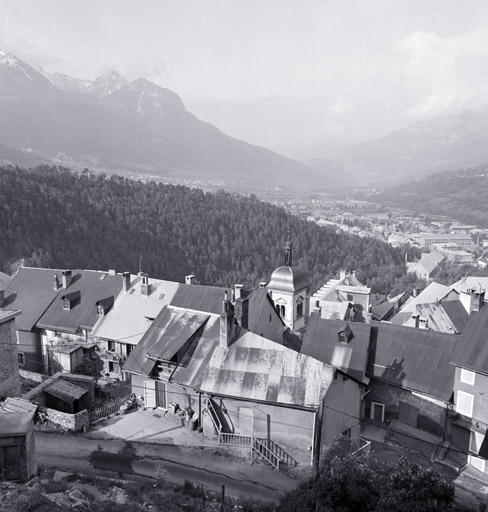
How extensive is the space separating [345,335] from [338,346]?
94 cm

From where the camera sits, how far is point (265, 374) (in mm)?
27703

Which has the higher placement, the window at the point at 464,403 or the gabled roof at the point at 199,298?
the gabled roof at the point at 199,298

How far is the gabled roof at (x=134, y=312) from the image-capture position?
40.7 metres

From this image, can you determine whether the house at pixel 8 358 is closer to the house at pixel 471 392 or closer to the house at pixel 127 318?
Answer: the house at pixel 127 318

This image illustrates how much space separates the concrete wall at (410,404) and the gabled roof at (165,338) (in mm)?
12432

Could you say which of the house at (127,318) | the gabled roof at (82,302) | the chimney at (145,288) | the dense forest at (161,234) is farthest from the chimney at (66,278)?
the dense forest at (161,234)

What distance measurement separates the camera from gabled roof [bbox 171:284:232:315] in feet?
139

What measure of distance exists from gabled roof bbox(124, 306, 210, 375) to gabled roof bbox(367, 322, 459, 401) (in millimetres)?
12321

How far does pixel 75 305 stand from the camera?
45.1 metres

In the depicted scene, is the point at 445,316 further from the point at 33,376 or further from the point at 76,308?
the point at 33,376

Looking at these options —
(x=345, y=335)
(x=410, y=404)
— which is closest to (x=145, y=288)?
(x=345, y=335)

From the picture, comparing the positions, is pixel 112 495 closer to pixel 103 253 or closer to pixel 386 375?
pixel 386 375

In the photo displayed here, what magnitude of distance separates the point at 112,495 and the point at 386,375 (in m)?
19.0

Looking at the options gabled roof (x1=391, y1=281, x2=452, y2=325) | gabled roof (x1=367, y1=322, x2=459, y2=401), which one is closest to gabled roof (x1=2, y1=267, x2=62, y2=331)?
gabled roof (x1=367, y1=322, x2=459, y2=401)
